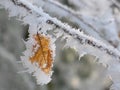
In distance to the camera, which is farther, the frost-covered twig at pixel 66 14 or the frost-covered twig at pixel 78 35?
the frost-covered twig at pixel 66 14

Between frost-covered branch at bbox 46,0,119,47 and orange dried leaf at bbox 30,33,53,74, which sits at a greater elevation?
frost-covered branch at bbox 46,0,119,47

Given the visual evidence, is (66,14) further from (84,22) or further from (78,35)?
(78,35)

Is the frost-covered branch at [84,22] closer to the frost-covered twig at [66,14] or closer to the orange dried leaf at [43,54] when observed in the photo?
the frost-covered twig at [66,14]

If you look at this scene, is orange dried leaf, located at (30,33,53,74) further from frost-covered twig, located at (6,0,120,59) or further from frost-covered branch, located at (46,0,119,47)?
frost-covered branch, located at (46,0,119,47)

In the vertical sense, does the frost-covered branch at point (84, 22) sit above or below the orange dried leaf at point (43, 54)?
above

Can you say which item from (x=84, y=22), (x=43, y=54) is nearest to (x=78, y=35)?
(x=43, y=54)

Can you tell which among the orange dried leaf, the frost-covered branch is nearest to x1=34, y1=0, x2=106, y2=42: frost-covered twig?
the frost-covered branch

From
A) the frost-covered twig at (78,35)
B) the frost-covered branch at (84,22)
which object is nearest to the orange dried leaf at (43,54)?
the frost-covered twig at (78,35)

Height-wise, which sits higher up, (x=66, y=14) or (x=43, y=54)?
(x=66, y=14)

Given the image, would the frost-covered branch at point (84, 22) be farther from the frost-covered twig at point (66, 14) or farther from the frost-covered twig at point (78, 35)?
the frost-covered twig at point (78, 35)
